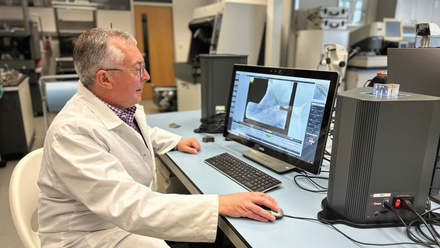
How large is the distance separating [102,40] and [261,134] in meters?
0.73

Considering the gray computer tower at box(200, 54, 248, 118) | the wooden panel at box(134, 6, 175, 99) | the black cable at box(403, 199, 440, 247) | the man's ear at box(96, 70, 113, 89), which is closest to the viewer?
the black cable at box(403, 199, 440, 247)

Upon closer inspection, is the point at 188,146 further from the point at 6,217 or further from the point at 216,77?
the point at 6,217

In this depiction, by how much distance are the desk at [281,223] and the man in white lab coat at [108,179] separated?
50 mm

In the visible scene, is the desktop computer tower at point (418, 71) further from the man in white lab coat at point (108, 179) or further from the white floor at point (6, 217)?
the white floor at point (6, 217)

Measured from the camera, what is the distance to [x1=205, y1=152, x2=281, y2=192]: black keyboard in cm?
107

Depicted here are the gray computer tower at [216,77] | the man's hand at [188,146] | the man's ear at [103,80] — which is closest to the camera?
the man's ear at [103,80]

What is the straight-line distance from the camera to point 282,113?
3.96ft

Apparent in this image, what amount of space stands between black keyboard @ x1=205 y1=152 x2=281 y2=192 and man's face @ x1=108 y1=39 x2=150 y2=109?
17.4 inches

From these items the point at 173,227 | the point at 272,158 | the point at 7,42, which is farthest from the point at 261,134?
the point at 7,42

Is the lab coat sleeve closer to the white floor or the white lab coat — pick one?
the white lab coat

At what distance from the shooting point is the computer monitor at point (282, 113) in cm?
106

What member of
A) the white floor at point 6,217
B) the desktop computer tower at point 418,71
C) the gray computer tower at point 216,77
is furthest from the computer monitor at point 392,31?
the white floor at point 6,217

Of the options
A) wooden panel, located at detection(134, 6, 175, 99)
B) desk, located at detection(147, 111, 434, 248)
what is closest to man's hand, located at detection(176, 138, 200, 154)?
desk, located at detection(147, 111, 434, 248)

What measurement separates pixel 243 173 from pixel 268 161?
0.58 feet
